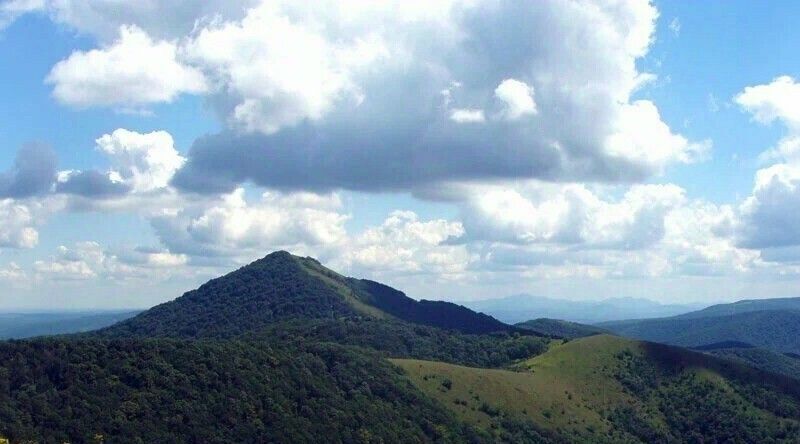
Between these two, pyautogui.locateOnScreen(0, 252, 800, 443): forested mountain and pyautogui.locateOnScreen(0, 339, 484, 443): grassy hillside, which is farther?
pyautogui.locateOnScreen(0, 252, 800, 443): forested mountain

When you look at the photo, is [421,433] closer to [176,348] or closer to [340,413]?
[340,413]

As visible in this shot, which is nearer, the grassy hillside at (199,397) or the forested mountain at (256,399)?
the grassy hillside at (199,397)

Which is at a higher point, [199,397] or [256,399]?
[199,397]

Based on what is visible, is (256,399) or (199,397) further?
(256,399)

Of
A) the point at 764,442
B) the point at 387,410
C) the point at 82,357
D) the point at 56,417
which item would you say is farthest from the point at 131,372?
the point at 764,442

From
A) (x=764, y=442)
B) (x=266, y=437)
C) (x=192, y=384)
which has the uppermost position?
(x=192, y=384)

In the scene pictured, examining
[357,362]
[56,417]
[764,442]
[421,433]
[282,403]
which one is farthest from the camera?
[764,442]

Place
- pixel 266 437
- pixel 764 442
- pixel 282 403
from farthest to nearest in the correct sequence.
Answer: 1. pixel 764 442
2. pixel 282 403
3. pixel 266 437

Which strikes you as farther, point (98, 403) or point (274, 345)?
point (274, 345)
